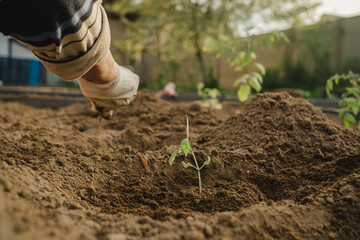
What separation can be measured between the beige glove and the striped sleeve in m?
0.30

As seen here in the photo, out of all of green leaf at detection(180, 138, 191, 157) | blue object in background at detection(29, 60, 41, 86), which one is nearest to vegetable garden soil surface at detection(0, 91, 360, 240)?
green leaf at detection(180, 138, 191, 157)

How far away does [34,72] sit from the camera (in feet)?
31.6

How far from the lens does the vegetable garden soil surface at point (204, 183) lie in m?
0.91

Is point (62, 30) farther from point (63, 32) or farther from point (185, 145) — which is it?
point (185, 145)

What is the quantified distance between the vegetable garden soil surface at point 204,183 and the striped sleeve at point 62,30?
499 mm

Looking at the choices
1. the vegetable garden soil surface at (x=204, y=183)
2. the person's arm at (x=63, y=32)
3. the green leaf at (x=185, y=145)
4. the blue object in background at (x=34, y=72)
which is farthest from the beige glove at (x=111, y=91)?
the blue object in background at (x=34, y=72)

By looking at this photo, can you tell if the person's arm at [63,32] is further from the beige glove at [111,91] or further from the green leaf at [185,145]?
the green leaf at [185,145]

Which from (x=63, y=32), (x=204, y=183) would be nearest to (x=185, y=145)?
(x=204, y=183)

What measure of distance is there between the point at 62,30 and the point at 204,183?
3.16 feet

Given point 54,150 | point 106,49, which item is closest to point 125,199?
point 54,150

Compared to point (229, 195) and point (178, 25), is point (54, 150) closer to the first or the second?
point (229, 195)

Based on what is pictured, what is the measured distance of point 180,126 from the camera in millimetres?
2518

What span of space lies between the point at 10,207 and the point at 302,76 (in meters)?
11.4

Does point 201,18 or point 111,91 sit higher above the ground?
point 201,18
